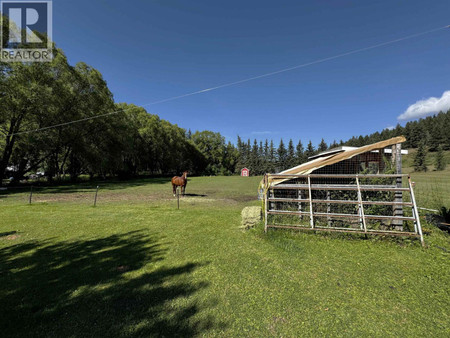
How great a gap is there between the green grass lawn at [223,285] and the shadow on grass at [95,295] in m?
0.02

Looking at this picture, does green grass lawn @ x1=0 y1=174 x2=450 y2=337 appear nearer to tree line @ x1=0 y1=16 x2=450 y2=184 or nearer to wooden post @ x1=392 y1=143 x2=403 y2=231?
wooden post @ x1=392 y1=143 x2=403 y2=231

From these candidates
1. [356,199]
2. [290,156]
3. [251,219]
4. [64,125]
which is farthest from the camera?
[290,156]

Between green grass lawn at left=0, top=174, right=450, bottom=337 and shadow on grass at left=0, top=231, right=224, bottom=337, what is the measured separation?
17 mm

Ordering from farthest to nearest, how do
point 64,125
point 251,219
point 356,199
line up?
point 64,125, point 251,219, point 356,199

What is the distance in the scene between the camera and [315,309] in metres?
2.76

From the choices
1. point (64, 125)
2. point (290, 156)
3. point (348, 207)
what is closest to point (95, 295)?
point (348, 207)

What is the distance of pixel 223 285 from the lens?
11.0 ft

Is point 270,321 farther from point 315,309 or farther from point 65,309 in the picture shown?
point 65,309

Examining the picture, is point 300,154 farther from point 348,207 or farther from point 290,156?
point 348,207

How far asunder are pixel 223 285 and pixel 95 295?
6.88 feet

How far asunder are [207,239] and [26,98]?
932 inches

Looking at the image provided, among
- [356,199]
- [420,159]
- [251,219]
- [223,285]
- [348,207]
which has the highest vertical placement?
[420,159]

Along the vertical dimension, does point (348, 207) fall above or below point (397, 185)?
below

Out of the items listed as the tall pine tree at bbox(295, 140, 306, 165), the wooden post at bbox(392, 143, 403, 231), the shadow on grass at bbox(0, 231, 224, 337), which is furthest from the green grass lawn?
the tall pine tree at bbox(295, 140, 306, 165)
